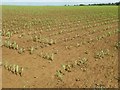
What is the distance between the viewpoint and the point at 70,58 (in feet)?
42.7

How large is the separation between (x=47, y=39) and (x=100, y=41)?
3409 millimetres

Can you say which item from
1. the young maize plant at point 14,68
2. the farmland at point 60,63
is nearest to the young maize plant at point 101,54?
the farmland at point 60,63

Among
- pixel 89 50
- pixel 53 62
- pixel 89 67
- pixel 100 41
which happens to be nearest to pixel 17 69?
pixel 53 62

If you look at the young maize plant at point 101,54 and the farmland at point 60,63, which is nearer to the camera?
the farmland at point 60,63

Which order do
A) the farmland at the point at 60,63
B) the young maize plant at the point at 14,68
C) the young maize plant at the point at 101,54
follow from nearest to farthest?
the farmland at the point at 60,63, the young maize plant at the point at 14,68, the young maize plant at the point at 101,54

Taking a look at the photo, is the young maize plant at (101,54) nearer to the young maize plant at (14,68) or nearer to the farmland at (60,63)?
the farmland at (60,63)

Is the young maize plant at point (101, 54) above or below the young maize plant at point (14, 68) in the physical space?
above

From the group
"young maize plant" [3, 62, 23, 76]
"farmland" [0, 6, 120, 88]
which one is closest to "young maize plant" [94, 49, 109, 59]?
"farmland" [0, 6, 120, 88]

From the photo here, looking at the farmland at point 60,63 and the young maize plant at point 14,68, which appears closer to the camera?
the farmland at point 60,63

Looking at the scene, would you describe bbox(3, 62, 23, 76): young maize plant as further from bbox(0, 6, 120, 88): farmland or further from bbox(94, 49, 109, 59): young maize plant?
bbox(94, 49, 109, 59): young maize plant

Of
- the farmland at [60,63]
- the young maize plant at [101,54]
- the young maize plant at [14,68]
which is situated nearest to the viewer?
the farmland at [60,63]

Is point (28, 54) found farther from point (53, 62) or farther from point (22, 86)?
point (22, 86)

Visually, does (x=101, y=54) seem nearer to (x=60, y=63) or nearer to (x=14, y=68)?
(x=60, y=63)

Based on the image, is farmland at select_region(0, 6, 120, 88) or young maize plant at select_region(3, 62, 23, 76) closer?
farmland at select_region(0, 6, 120, 88)
